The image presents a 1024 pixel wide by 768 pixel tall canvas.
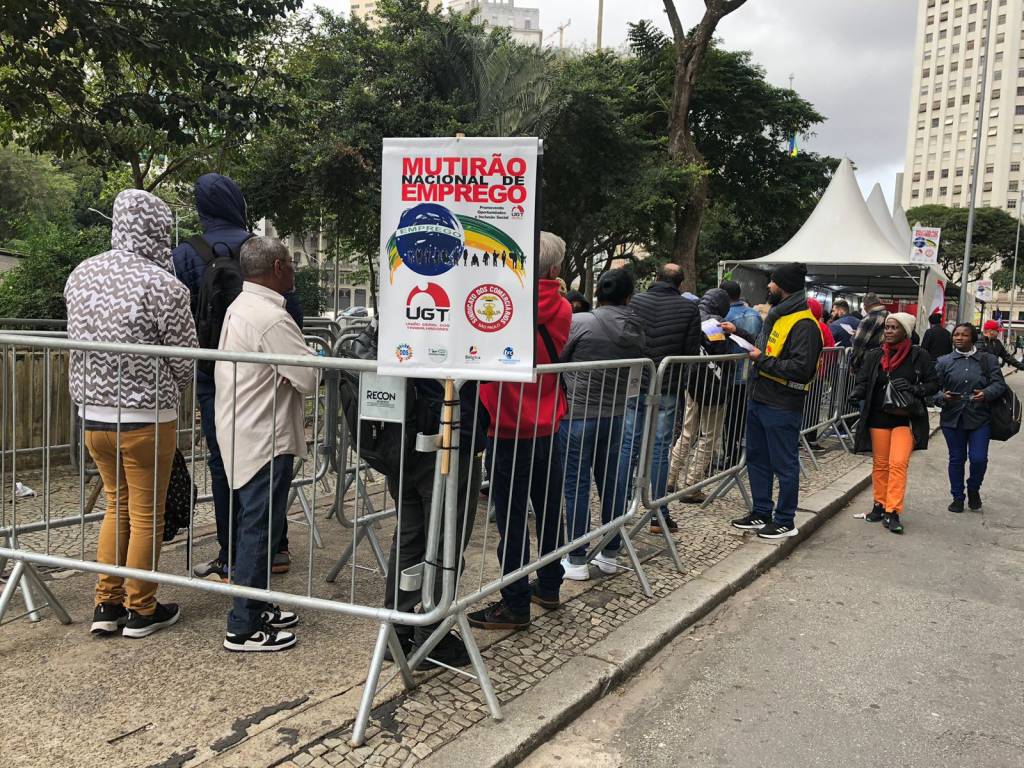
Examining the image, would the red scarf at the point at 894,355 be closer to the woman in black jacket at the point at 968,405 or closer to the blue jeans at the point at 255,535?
the woman in black jacket at the point at 968,405

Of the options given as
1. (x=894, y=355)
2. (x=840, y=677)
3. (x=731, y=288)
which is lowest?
(x=840, y=677)

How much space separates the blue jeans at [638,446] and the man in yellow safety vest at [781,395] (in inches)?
26.3

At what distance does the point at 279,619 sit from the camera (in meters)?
3.67

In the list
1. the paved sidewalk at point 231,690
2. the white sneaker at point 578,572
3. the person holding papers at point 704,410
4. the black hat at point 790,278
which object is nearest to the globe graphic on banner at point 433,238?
the paved sidewalk at point 231,690

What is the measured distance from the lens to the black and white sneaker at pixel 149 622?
11.5 feet

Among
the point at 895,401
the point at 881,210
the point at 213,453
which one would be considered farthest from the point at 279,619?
the point at 881,210

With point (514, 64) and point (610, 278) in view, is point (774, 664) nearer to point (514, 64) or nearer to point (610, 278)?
point (610, 278)

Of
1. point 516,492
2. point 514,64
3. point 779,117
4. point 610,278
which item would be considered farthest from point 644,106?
point 516,492

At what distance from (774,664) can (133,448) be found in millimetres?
3170

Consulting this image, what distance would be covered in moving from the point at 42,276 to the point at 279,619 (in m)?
8.17

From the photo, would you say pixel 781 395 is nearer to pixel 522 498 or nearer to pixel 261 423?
pixel 522 498

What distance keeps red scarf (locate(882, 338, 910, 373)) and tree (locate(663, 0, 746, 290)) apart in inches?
488

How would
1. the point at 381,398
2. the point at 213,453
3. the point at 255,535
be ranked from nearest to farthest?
the point at 381,398 → the point at 255,535 → the point at 213,453

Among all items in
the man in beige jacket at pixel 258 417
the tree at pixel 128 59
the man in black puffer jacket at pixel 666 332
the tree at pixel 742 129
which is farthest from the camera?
the tree at pixel 742 129
